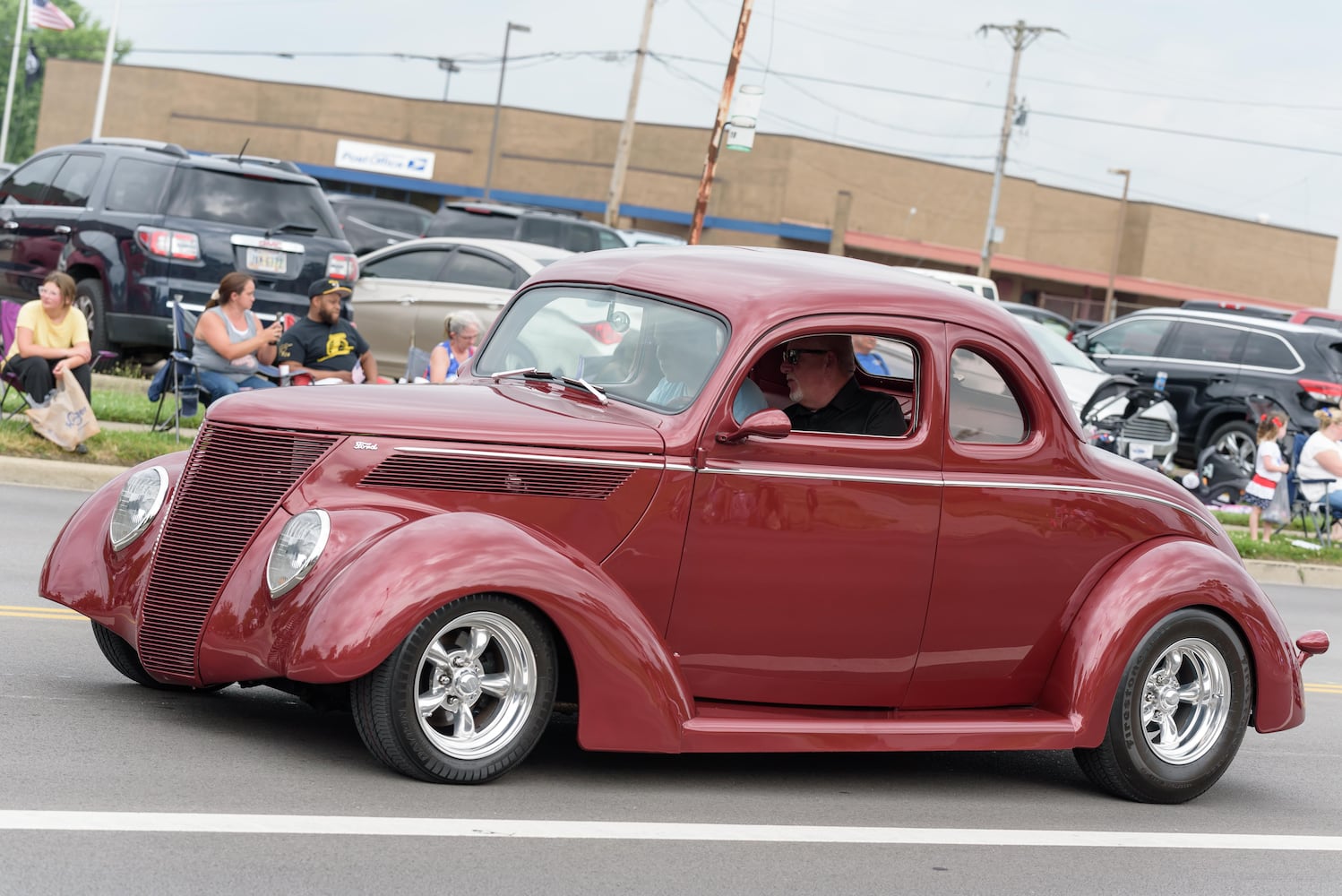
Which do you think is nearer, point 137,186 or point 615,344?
point 615,344

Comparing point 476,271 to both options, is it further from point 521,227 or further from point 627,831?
point 627,831

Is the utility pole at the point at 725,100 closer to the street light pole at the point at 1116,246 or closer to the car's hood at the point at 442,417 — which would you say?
the car's hood at the point at 442,417

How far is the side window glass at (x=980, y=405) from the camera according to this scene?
249 inches

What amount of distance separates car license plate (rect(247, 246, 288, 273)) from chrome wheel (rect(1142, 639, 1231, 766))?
10548 mm

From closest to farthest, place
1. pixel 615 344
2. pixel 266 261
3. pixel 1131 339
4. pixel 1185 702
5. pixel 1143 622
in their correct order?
pixel 615 344 < pixel 1143 622 < pixel 1185 702 < pixel 266 261 < pixel 1131 339

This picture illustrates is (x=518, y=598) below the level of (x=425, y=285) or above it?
below

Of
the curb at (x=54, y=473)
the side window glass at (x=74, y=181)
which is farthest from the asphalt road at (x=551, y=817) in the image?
the side window glass at (x=74, y=181)

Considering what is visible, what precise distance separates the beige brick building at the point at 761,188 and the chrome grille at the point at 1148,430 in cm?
4330

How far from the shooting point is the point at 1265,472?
16859 millimetres

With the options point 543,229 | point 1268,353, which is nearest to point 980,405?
point 1268,353

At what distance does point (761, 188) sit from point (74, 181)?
47466 mm

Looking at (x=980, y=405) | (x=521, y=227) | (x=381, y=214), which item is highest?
(x=381, y=214)

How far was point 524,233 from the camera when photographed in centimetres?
2194

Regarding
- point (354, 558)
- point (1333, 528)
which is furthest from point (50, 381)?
point (1333, 528)
